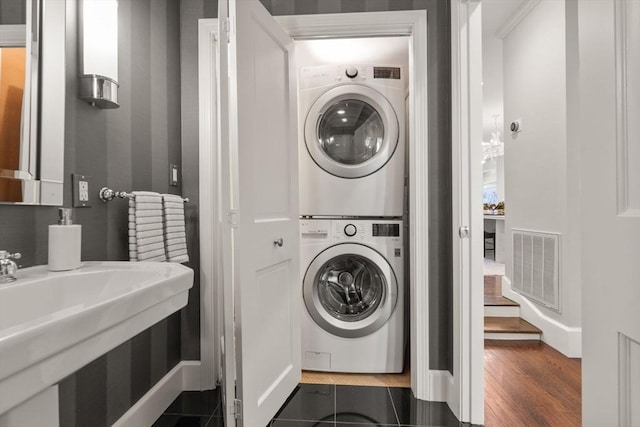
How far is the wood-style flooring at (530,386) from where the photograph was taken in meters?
1.66

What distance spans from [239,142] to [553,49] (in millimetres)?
2599

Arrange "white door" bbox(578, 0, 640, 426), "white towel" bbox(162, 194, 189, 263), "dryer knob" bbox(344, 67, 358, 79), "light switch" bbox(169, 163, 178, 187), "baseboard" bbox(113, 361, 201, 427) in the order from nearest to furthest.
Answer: "white door" bbox(578, 0, 640, 426) → "baseboard" bbox(113, 361, 201, 427) → "white towel" bbox(162, 194, 189, 263) → "light switch" bbox(169, 163, 178, 187) → "dryer knob" bbox(344, 67, 358, 79)

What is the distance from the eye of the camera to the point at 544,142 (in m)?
2.70

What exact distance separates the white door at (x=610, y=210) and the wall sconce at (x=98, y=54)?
147cm

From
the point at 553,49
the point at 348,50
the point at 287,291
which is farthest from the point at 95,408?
the point at 553,49

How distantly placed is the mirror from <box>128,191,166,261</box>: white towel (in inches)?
12.7

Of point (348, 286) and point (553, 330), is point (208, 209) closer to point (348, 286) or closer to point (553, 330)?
point (348, 286)

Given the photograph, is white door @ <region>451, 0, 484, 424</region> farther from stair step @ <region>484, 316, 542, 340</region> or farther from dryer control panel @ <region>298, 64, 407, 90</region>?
stair step @ <region>484, 316, 542, 340</region>

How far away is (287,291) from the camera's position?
1.85 m

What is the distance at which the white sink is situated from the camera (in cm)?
43

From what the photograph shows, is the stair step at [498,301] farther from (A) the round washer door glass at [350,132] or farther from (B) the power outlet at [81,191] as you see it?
(B) the power outlet at [81,191]

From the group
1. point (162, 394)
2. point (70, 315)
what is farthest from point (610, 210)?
point (162, 394)

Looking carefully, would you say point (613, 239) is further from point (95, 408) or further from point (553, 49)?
point (553, 49)

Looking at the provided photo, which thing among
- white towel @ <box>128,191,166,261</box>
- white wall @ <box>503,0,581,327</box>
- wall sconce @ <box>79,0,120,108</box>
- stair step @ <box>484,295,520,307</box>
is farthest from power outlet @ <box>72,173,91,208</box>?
stair step @ <box>484,295,520,307</box>
